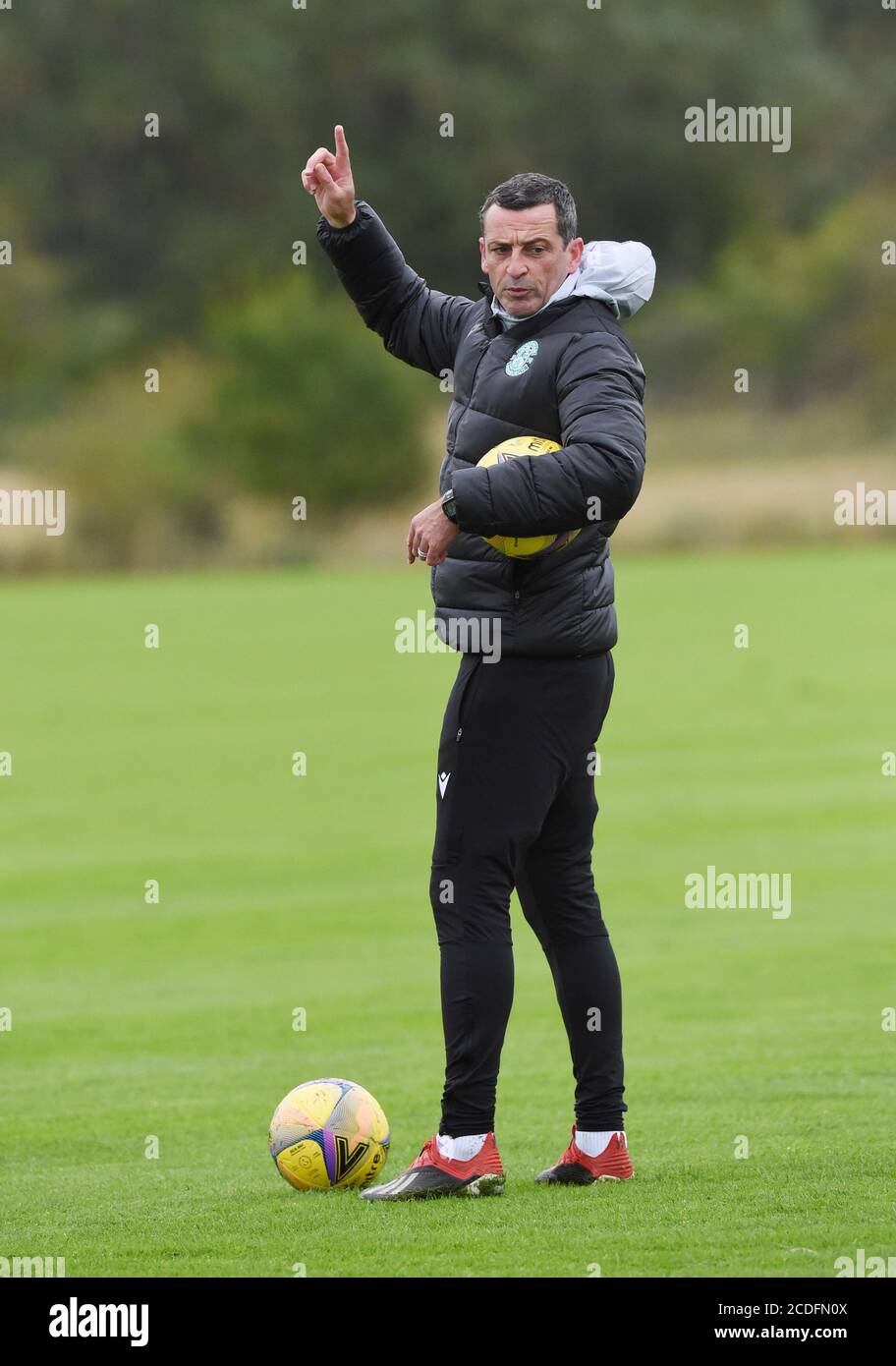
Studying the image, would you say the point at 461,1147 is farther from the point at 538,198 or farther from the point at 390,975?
the point at 390,975

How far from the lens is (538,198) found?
17.9ft

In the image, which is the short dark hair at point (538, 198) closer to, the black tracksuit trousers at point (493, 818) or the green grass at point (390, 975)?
the black tracksuit trousers at point (493, 818)

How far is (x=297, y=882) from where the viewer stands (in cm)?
1334

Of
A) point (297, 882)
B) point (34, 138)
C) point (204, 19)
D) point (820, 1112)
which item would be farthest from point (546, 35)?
point (820, 1112)

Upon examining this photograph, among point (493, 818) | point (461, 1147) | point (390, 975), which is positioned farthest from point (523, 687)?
point (390, 975)

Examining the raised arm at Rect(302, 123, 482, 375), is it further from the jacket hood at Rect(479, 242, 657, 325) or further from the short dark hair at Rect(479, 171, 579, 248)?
the short dark hair at Rect(479, 171, 579, 248)

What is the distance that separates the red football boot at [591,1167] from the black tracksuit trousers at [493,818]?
62 mm

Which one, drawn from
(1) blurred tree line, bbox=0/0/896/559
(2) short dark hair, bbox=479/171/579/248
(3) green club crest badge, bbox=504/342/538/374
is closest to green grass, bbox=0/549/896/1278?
(3) green club crest badge, bbox=504/342/538/374

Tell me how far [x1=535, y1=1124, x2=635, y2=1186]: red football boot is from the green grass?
98 millimetres

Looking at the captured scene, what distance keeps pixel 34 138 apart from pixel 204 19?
24.3 ft

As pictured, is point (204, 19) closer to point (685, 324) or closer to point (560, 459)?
point (685, 324)

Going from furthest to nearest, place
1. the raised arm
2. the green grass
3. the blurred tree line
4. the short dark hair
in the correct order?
the blurred tree line → the raised arm → the short dark hair → the green grass

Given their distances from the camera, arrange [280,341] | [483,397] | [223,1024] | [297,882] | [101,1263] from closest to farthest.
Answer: [101,1263] → [483,397] → [223,1024] → [297,882] → [280,341]

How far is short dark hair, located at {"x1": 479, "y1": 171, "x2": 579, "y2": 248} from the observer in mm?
5445
